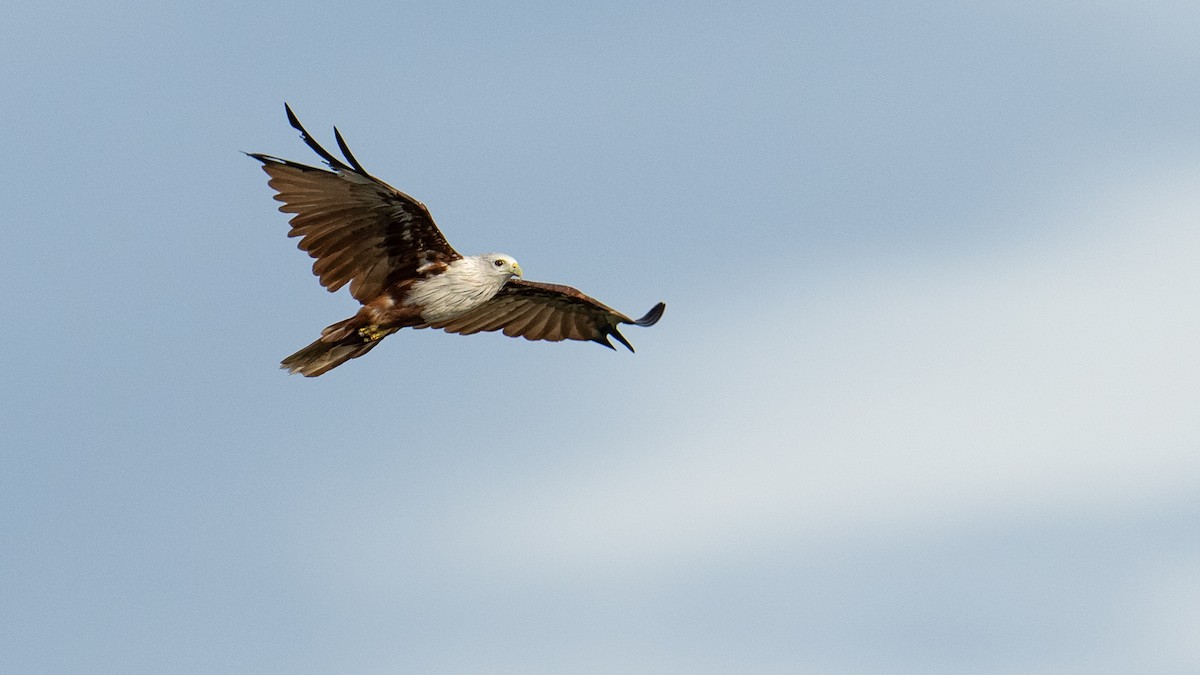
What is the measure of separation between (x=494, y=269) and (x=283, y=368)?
10.4 feet

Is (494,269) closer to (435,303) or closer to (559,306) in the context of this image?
(435,303)

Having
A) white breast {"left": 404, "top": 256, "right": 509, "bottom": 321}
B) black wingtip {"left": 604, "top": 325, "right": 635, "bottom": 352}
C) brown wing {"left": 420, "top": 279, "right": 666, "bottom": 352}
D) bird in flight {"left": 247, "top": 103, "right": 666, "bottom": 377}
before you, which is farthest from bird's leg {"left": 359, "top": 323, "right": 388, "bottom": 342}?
black wingtip {"left": 604, "top": 325, "right": 635, "bottom": 352}

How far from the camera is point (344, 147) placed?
24.5 metres

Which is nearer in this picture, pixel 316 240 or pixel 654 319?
pixel 316 240

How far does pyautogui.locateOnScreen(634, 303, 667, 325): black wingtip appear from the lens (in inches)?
1121

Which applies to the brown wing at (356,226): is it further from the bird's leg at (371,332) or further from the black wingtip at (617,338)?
the black wingtip at (617,338)

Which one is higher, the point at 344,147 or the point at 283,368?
the point at 344,147

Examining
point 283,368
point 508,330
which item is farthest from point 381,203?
point 508,330

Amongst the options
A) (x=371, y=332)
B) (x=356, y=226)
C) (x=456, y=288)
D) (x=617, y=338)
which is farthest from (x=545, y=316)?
(x=356, y=226)

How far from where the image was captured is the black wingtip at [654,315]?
93.4ft

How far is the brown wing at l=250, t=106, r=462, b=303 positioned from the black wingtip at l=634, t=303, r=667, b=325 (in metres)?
3.45

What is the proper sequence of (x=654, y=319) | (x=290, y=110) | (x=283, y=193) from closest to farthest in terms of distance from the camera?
(x=290, y=110) < (x=283, y=193) < (x=654, y=319)

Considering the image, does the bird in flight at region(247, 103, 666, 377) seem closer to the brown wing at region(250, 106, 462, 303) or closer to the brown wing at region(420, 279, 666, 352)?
the brown wing at region(250, 106, 462, 303)

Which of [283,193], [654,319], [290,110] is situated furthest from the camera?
[654,319]
